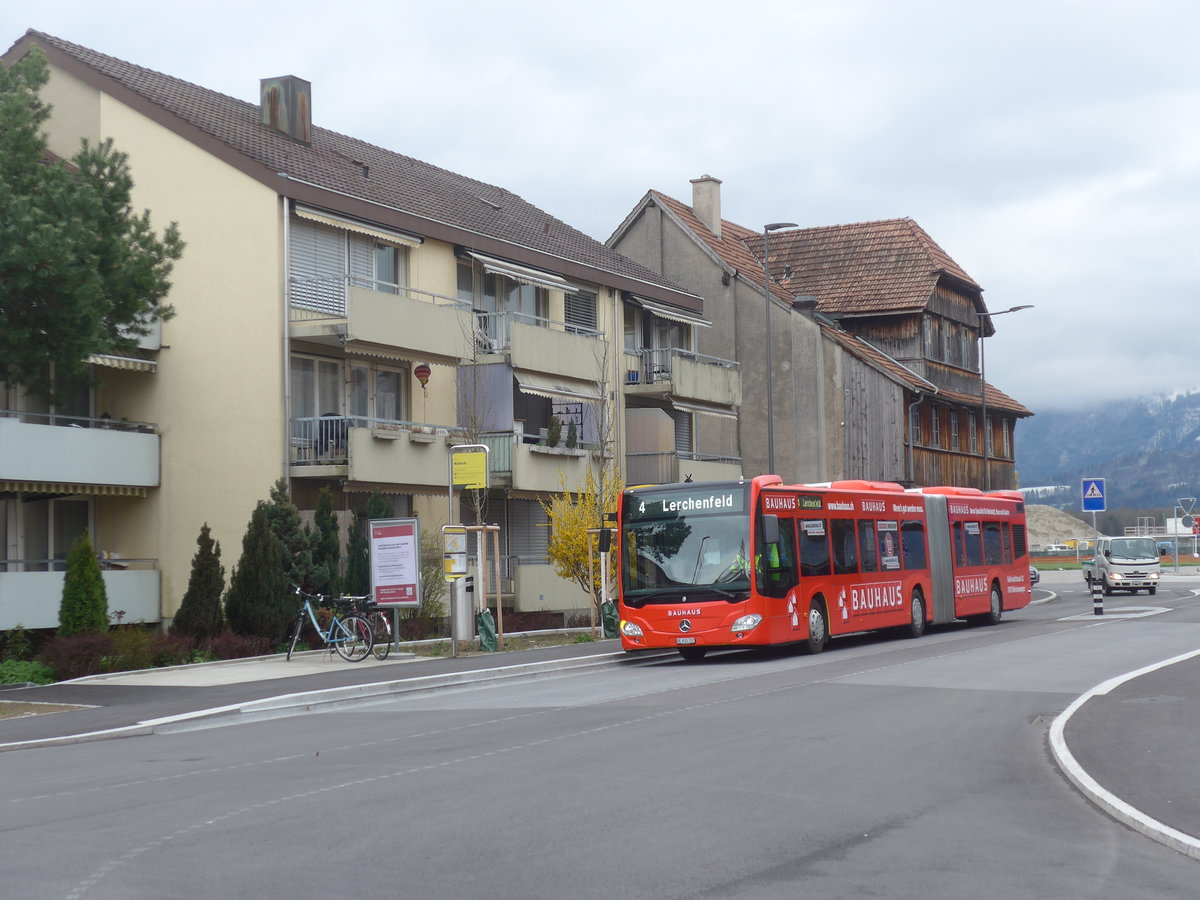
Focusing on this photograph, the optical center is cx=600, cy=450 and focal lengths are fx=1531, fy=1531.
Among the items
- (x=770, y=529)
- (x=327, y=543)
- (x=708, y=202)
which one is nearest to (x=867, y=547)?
(x=770, y=529)

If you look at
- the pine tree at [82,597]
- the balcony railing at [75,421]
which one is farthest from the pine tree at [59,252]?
the balcony railing at [75,421]

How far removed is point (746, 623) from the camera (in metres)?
24.2

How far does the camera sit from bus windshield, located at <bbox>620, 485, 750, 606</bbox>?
2456cm

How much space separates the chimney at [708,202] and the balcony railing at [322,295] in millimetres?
24836

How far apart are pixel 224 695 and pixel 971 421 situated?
1889 inches

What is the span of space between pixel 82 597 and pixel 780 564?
448 inches

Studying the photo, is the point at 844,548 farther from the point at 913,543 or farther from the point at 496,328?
the point at 496,328

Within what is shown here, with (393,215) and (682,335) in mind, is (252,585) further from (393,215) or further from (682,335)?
(682,335)

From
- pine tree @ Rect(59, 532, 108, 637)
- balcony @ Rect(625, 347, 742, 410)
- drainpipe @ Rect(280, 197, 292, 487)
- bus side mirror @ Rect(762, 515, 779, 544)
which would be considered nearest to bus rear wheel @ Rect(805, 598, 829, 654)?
bus side mirror @ Rect(762, 515, 779, 544)

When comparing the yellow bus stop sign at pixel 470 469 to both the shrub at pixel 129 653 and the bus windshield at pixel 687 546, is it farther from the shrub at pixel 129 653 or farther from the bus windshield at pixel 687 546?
the shrub at pixel 129 653

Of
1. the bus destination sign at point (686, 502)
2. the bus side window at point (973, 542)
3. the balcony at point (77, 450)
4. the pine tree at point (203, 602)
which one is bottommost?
the pine tree at point (203, 602)

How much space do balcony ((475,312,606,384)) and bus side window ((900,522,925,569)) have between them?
10.2m

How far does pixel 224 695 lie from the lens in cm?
1936

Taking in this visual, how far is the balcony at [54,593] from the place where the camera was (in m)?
26.2
